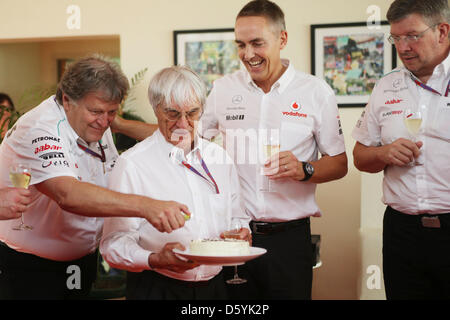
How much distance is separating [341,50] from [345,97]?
1.32 feet

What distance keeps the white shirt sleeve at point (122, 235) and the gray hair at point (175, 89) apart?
27cm

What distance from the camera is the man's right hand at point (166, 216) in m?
1.78

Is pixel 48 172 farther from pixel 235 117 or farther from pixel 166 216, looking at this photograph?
pixel 235 117

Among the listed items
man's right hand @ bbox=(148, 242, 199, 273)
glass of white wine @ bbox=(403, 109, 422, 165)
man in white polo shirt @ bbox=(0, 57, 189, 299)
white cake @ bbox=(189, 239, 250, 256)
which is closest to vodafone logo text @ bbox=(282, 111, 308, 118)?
glass of white wine @ bbox=(403, 109, 422, 165)

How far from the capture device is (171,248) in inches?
72.4

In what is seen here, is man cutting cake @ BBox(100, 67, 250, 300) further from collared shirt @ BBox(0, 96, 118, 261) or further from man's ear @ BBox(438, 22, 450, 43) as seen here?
man's ear @ BBox(438, 22, 450, 43)

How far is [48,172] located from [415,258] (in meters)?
1.61

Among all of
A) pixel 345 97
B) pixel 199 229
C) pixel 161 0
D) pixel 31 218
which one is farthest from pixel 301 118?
pixel 161 0

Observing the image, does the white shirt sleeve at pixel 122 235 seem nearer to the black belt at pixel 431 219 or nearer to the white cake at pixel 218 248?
the white cake at pixel 218 248

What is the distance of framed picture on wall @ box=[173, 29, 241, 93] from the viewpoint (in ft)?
16.2

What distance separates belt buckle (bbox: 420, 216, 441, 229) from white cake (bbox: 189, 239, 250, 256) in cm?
97

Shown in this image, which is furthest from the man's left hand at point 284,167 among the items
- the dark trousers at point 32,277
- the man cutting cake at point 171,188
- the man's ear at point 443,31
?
the dark trousers at point 32,277

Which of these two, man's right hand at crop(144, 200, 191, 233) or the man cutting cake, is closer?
man's right hand at crop(144, 200, 191, 233)

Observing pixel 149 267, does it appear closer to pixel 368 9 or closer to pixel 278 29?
pixel 278 29
